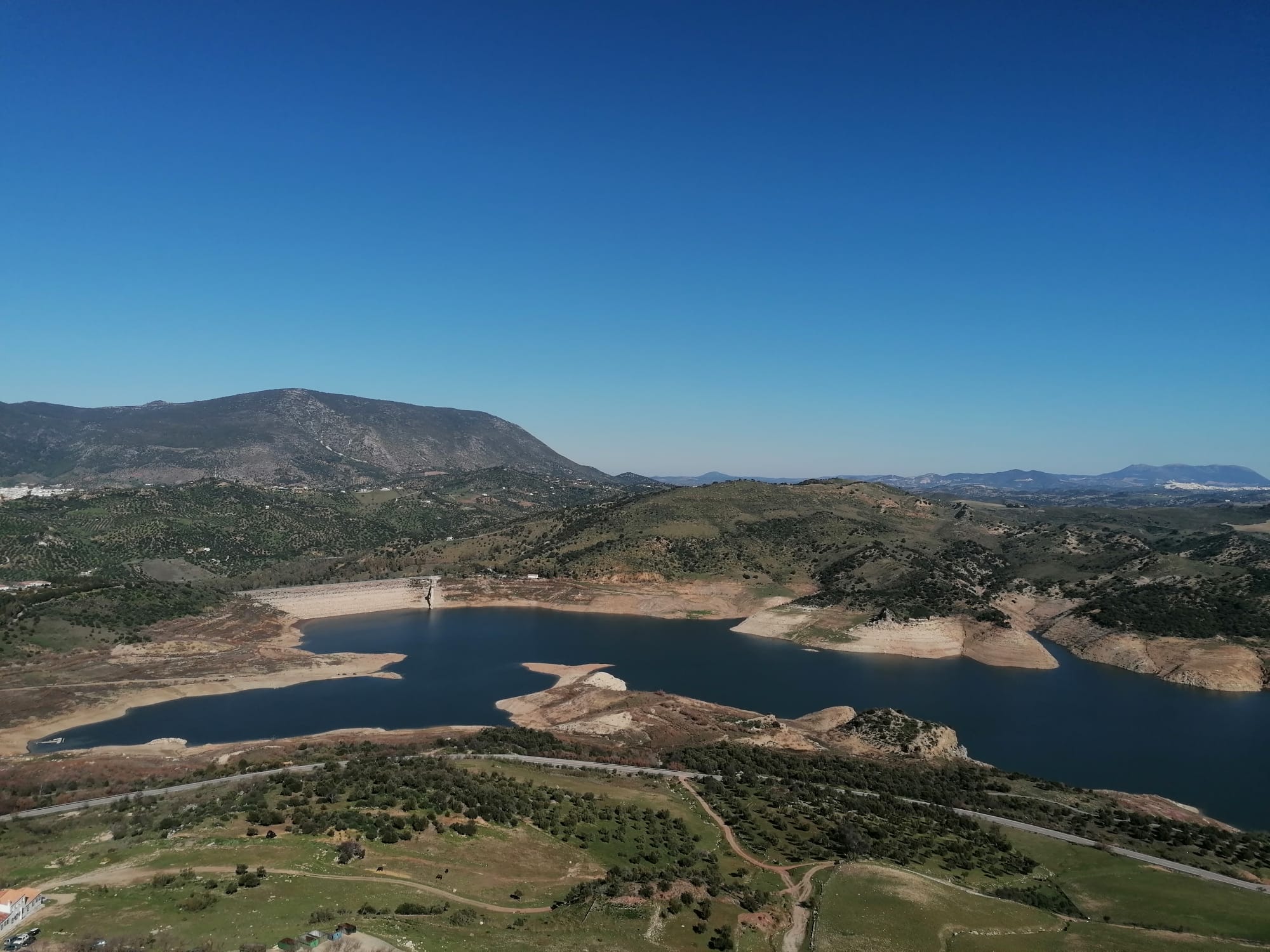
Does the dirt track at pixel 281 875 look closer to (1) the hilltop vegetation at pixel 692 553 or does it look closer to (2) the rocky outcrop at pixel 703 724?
(2) the rocky outcrop at pixel 703 724

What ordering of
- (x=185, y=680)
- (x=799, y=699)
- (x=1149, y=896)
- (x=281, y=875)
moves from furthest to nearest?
(x=799, y=699) → (x=185, y=680) → (x=1149, y=896) → (x=281, y=875)

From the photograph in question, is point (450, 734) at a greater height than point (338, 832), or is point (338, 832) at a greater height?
point (338, 832)

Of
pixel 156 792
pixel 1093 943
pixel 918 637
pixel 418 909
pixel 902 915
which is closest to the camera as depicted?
pixel 418 909

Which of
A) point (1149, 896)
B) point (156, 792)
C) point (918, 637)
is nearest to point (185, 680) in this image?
point (156, 792)

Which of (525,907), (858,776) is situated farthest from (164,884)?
(858,776)

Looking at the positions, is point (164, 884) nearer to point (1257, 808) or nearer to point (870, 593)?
point (1257, 808)

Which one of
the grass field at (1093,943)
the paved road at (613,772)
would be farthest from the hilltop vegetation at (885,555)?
the grass field at (1093,943)

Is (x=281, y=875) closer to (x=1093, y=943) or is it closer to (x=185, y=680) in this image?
(x=1093, y=943)
